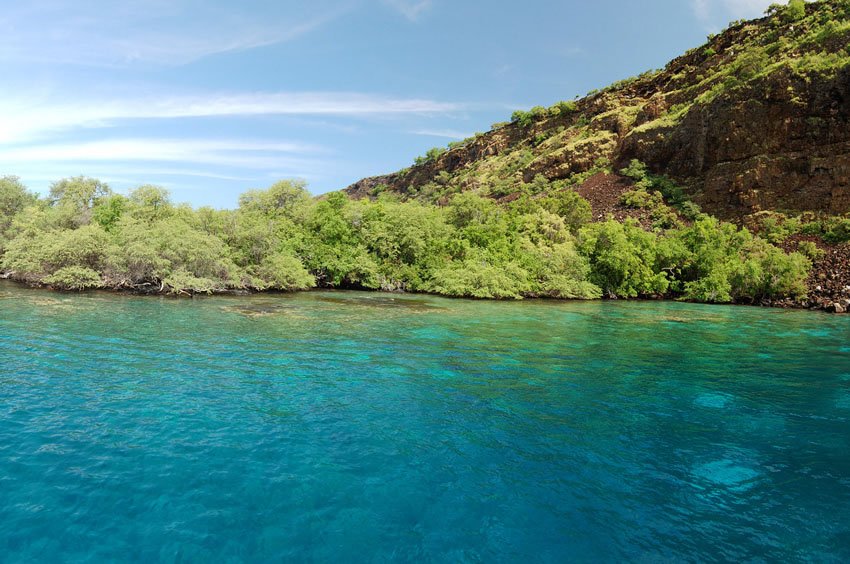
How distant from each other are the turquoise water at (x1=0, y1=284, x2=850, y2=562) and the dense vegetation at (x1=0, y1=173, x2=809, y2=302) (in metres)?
17.2

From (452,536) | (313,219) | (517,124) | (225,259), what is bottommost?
(452,536)

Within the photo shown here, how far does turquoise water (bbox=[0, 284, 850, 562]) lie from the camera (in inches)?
243

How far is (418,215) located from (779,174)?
140 ft

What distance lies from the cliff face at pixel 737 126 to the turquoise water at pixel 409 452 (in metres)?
46.0

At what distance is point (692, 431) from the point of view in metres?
10.2

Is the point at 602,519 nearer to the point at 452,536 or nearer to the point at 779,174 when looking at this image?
the point at 452,536

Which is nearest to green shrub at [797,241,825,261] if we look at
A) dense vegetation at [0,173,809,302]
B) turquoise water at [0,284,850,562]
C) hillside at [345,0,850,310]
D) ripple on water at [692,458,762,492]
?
hillside at [345,0,850,310]

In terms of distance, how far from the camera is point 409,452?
877 cm

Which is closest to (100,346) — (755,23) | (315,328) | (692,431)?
(315,328)

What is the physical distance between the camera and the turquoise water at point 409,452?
6164 millimetres

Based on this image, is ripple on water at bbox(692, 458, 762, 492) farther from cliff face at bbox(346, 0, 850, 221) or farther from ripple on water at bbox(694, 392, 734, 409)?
cliff face at bbox(346, 0, 850, 221)

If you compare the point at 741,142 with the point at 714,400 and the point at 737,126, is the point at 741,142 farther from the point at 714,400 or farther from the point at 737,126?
the point at 714,400

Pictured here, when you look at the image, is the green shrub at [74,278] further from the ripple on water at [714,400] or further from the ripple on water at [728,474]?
the ripple on water at [728,474]

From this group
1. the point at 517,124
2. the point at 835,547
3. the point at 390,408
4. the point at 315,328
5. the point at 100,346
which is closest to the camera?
the point at 835,547
